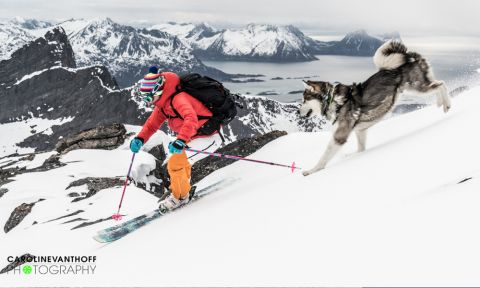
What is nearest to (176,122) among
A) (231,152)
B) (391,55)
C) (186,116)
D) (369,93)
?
(186,116)

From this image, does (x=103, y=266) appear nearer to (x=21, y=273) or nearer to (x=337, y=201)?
(x=21, y=273)

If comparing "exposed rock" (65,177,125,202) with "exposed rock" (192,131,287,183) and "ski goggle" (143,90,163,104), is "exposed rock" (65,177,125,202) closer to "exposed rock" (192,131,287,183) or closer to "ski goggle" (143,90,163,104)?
"exposed rock" (192,131,287,183)

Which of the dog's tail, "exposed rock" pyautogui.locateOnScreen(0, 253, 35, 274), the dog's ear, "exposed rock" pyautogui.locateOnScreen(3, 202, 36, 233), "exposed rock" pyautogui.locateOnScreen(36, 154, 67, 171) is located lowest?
"exposed rock" pyautogui.locateOnScreen(36, 154, 67, 171)

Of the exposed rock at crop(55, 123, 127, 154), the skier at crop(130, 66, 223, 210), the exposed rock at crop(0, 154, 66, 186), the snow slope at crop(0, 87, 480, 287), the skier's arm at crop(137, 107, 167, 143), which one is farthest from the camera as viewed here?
the exposed rock at crop(55, 123, 127, 154)

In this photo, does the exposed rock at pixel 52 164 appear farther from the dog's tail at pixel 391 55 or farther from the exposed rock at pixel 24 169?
the dog's tail at pixel 391 55

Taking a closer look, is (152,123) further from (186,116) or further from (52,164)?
(52,164)

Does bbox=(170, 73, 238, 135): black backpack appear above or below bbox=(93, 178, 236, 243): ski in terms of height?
above

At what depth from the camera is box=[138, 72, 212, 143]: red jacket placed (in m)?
7.51

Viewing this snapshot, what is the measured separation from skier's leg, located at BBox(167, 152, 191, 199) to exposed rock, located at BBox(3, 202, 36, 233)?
28.6 ft

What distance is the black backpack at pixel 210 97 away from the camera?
26.5ft

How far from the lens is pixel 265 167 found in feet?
37.6

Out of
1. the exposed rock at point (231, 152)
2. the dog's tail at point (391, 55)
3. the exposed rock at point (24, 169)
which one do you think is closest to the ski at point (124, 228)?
the dog's tail at point (391, 55)

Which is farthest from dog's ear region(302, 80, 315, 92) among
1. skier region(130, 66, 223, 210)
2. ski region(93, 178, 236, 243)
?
ski region(93, 178, 236, 243)

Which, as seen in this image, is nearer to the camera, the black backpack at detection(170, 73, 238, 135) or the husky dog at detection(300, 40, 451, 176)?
the husky dog at detection(300, 40, 451, 176)
